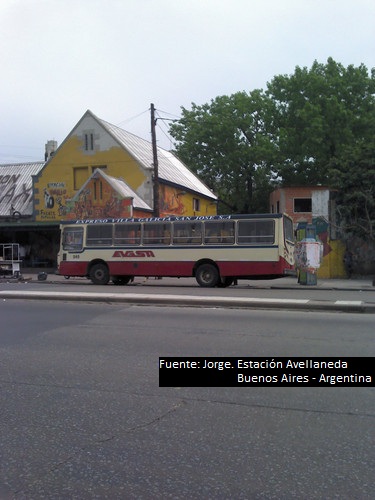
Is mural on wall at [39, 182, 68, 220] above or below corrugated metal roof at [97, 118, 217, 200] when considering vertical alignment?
below

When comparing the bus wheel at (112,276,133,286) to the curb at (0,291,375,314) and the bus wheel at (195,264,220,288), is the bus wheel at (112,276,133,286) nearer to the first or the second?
the bus wheel at (195,264,220,288)

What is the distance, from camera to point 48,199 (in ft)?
108

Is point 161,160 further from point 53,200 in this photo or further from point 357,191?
point 357,191

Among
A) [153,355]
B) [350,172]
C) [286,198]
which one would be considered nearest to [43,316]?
[153,355]

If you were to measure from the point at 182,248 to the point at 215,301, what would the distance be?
22.0 feet

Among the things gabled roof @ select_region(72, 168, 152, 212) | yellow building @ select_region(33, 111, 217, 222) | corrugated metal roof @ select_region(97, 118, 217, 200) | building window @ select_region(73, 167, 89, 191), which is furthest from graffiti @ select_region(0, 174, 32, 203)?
corrugated metal roof @ select_region(97, 118, 217, 200)

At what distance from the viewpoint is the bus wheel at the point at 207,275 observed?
19.3 m

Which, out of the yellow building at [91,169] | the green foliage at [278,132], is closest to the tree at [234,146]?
the green foliage at [278,132]

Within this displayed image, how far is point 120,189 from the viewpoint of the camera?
95.4ft

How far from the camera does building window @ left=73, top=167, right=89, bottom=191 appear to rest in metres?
32.9

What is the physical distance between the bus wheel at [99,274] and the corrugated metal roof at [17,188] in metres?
14.2

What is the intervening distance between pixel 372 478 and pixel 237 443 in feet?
3.62
